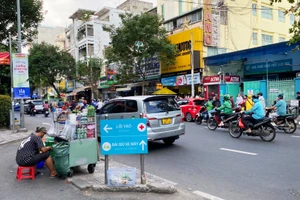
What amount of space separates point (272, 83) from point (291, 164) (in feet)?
45.8

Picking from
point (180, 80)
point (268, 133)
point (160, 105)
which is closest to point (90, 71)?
point (180, 80)

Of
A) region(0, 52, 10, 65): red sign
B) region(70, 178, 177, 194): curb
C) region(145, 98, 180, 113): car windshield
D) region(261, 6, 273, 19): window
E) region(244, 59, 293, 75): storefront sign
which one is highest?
region(261, 6, 273, 19): window

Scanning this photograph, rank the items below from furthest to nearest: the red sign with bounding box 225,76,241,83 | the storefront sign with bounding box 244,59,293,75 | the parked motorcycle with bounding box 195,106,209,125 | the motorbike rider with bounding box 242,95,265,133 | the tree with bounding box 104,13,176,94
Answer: the tree with bounding box 104,13,176,94, the red sign with bounding box 225,76,241,83, the storefront sign with bounding box 244,59,293,75, the parked motorcycle with bounding box 195,106,209,125, the motorbike rider with bounding box 242,95,265,133

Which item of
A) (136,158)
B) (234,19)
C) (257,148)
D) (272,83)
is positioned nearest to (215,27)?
(234,19)

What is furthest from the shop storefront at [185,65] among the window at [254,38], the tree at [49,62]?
the tree at [49,62]

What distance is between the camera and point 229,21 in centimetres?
2564

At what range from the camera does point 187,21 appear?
85.9 feet

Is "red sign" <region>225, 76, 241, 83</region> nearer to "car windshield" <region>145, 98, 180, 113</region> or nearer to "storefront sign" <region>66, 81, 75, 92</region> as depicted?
"car windshield" <region>145, 98, 180, 113</region>

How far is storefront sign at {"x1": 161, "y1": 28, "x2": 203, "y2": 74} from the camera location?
24.5 meters

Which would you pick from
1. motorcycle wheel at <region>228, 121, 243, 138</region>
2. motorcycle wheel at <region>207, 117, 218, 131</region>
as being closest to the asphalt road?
motorcycle wheel at <region>228, 121, 243, 138</region>

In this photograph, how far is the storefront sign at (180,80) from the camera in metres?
24.6

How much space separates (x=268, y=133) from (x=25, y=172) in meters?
7.94

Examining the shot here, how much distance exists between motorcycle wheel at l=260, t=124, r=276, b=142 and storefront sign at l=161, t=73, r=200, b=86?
14877mm

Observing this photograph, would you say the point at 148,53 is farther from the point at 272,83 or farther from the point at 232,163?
the point at 232,163
